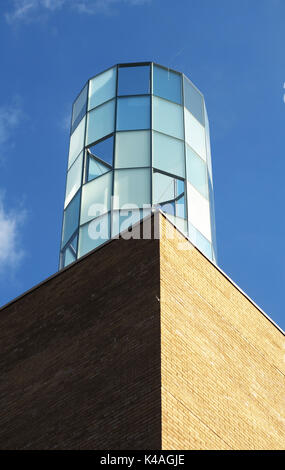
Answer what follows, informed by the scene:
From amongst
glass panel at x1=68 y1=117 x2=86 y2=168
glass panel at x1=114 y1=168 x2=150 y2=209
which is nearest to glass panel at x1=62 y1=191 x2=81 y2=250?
glass panel at x1=114 y1=168 x2=150 y2=209

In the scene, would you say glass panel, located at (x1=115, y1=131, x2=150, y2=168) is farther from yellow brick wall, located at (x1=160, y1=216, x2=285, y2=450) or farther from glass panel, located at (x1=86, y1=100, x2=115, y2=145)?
yellow brick wall, located at (x1=160, y1=216, x2=285, y2=450)

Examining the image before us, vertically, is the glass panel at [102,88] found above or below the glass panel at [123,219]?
above

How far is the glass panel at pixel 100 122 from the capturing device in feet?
72.3

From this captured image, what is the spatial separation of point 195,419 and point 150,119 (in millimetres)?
9505


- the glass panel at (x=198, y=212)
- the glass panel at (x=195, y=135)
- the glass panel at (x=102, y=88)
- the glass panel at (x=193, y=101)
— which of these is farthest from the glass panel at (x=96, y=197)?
the glass panel at (x=193, y=101)

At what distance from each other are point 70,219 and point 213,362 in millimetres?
6698

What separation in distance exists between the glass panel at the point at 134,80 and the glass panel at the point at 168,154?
1652mm

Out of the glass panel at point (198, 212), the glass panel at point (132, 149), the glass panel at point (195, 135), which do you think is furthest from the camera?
the glass panel at point (195, 135)

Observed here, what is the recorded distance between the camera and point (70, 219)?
21406 mm

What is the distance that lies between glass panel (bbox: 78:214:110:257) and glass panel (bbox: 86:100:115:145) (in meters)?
2.82

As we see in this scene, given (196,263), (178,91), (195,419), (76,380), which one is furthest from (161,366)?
(178,91)

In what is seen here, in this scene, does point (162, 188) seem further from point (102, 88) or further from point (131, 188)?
point (102, 88)

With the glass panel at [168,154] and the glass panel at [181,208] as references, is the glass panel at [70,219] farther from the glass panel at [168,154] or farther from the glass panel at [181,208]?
the glass panel at [181,208]

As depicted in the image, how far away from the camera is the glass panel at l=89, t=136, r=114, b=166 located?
2129 cm
